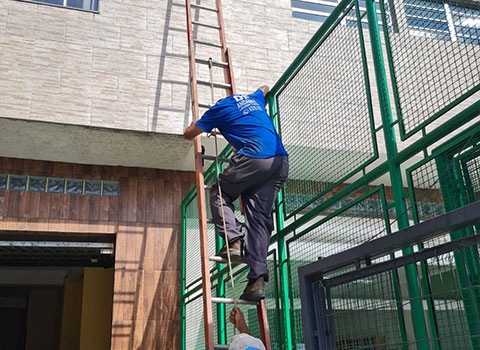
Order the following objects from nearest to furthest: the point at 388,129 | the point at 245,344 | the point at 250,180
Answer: the point at 245,344
the point at 388,129
the point at 250,180

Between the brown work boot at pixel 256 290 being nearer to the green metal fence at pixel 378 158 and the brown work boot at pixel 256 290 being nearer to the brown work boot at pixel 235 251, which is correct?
the brown work boot at pixel 235 251

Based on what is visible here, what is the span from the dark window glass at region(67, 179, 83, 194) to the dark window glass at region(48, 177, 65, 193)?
0.07m

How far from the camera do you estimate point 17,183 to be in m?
6.40

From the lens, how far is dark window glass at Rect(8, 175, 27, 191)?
6367 mm

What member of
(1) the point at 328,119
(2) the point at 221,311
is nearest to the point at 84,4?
(2) the point at 221,311

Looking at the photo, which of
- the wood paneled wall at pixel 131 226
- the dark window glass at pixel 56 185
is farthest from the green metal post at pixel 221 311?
the dark window glass at pixel 56 185

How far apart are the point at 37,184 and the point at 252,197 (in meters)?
4.09

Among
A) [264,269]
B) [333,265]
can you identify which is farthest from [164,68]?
[333,265]

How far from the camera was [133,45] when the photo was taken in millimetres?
5770

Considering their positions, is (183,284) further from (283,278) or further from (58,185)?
(283,278)

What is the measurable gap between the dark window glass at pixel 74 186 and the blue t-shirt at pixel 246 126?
11.9ft

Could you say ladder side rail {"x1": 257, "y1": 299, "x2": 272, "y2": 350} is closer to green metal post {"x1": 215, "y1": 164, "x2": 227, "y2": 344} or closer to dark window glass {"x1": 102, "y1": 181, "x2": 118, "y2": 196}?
green metal post {"x1": 215, "y1": 164, "x2": 227, "y2": 344}

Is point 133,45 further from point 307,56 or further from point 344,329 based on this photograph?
point 344,329

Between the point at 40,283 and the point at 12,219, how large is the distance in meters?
6.01
